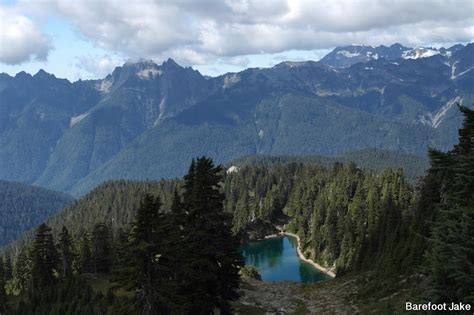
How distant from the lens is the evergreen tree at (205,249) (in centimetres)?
3919

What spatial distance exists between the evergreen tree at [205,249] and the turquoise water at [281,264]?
102360 millimetres

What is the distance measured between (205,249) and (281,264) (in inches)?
5187

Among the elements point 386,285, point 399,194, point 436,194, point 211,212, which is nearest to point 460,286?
point 211,212

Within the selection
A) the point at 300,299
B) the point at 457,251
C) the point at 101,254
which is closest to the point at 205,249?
the point at 457,251

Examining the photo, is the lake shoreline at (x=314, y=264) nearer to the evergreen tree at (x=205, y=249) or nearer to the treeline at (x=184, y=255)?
the evergreen tree at (x=205, y=249)

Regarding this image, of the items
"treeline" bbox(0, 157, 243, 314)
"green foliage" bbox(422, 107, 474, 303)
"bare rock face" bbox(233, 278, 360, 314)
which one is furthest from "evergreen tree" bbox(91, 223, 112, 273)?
"green foliage" bbox(422, 107, 474, 303)

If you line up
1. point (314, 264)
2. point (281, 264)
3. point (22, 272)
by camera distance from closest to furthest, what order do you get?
point (22, 272)
point (314, 264)
point (281, 264)

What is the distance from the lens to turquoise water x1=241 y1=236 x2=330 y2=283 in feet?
484

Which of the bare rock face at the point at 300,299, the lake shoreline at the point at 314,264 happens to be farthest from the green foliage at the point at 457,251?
the lake shoreline at the point at 314,264

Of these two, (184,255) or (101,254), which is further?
(101,254)

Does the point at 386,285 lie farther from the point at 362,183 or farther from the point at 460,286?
the point at 362,183

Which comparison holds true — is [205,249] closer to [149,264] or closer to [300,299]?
[149,264]

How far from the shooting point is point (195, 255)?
129 ft

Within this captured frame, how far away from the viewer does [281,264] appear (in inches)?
6560
